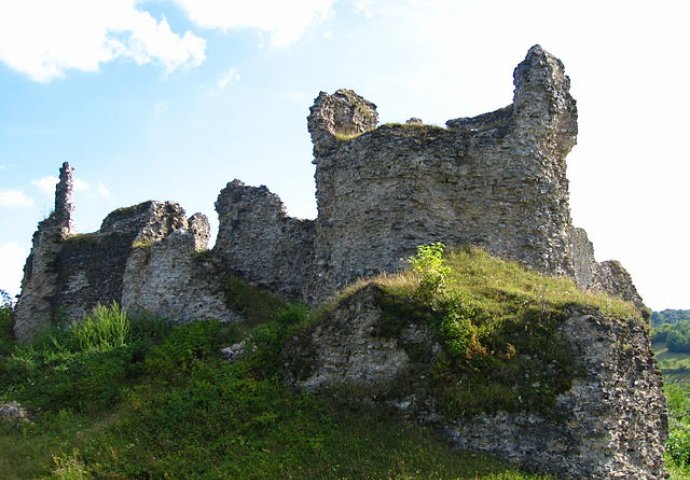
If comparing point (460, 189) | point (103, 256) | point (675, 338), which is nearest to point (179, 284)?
point (103, 256)

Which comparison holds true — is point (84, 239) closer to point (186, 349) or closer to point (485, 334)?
point (186, 349)

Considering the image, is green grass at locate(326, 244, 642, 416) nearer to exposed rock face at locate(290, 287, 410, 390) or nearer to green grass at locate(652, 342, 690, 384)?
exposed rock face at locate(290, 287, 410, 390)

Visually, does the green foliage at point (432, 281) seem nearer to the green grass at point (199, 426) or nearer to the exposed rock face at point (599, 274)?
the green grass at point (199, 426)

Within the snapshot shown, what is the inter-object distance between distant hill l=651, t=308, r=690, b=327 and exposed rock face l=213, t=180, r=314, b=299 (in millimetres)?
101960

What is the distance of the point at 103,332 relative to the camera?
59.3ft

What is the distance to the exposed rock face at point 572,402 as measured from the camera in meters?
10.8

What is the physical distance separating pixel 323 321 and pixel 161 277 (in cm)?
814

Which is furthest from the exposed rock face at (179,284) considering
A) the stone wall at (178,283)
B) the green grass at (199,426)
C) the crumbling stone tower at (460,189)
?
the crumbling stone tower at (460,189)

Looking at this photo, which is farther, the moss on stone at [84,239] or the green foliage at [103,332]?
the moss on stone at [84,239]

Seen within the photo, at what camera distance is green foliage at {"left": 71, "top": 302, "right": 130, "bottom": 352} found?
17516 mm

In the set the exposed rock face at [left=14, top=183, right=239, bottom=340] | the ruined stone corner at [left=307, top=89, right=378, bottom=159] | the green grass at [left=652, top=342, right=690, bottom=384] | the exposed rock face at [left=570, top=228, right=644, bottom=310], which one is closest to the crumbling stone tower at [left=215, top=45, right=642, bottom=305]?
the ruined stone corner at [left=307, top=89, right=378, bottom=159]

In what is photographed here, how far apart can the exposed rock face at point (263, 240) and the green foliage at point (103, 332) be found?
349 cm

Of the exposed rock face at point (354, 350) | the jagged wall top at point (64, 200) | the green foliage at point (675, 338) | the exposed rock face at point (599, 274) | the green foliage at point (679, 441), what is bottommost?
the green foliage at point (679, 441)

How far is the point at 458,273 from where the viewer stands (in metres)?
14.6
